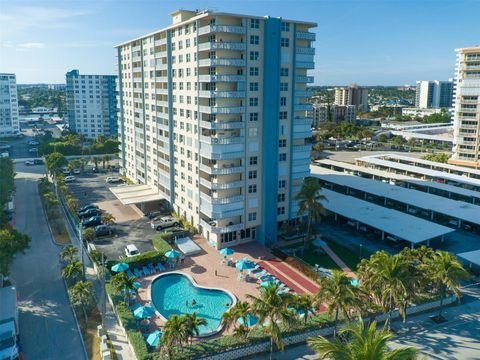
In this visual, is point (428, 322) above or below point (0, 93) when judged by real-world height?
below

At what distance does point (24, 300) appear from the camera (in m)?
43.2

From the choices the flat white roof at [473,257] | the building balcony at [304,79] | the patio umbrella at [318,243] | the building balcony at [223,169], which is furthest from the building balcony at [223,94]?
the flat white roof at [473,257]

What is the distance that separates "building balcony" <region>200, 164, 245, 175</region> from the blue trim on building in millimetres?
3811

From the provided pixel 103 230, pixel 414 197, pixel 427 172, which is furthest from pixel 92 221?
pixel 427 172

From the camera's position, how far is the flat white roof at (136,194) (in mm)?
69688

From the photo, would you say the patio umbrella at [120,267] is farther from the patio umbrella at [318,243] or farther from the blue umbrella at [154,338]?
the patio umbrella at [318,243]

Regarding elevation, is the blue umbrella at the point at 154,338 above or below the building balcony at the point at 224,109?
below

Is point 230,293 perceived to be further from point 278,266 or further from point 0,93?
point 0,93

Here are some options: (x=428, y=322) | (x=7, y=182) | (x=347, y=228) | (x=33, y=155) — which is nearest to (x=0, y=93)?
(x=33, y=155)

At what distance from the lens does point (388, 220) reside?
61.0 metres

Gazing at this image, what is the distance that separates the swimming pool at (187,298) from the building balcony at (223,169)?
45.4 ft

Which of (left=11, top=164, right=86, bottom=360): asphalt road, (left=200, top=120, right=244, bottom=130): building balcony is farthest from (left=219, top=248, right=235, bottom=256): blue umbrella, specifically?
(left=11, top=164, right=86, bottom=360): asphalt road

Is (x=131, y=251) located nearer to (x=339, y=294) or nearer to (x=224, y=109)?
(x=224, y=109)

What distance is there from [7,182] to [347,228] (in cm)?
5878
